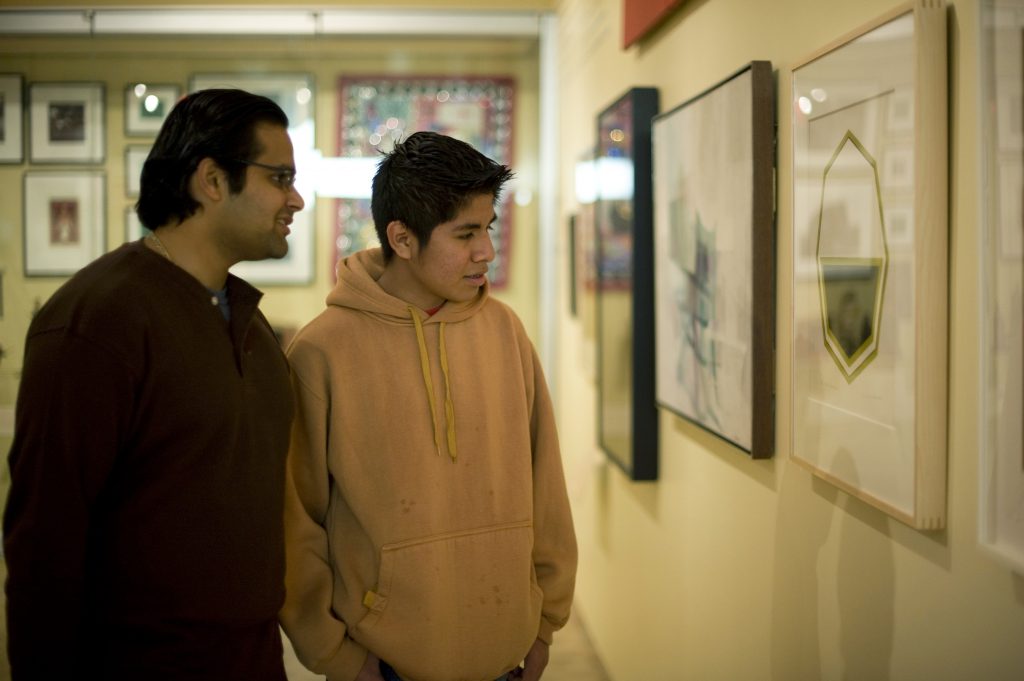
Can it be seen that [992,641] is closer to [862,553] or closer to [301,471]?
[862,553]

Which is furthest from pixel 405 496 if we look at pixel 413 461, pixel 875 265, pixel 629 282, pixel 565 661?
pixel 565 661

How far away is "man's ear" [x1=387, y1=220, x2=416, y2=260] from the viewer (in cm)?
157

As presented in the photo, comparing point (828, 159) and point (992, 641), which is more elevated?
point (828, 159)

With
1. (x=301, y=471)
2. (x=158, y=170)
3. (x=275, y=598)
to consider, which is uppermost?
(x=158, y=170)

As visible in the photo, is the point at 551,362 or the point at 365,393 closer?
the point at 365,393

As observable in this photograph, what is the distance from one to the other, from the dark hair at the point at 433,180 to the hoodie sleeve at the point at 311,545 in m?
0.29

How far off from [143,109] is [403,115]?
1149 mm

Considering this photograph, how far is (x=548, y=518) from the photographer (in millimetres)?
1724

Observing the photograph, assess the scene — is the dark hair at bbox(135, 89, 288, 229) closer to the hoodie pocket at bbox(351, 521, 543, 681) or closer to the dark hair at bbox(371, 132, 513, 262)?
the dark hair at bbox(371, 132, 513, 262)

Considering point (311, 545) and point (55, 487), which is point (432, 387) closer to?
point (311, 545)

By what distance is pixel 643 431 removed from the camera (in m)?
2.74

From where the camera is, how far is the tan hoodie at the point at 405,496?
1.54 m

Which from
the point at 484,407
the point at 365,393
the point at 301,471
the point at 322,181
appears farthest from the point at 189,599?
the point at 322,181

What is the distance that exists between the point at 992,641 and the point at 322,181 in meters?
3.73
